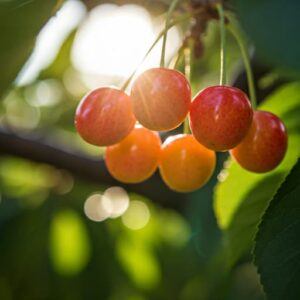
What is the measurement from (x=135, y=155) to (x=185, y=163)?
147mm

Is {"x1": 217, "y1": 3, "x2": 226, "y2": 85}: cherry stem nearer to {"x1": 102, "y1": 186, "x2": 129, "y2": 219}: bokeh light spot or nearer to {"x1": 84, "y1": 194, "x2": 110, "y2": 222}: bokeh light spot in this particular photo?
{"x1": 102, "y1": 186, "x2": 129, "y2": 219}: bokeh light spot

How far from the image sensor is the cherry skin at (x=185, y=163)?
1.82 metres

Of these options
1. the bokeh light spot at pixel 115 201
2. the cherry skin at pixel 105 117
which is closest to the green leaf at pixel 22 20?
the cherry skin at pixel 105 117

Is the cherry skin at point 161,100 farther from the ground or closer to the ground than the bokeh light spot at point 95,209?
farther from the ground

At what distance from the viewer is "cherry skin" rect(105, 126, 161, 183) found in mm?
1819

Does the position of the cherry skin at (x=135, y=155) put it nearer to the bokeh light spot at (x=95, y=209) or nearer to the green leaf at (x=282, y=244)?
the green leaf at (x=282, y=244)

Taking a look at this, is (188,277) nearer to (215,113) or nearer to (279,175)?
(279,175)

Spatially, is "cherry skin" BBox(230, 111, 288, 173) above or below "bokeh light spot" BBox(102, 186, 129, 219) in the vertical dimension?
above

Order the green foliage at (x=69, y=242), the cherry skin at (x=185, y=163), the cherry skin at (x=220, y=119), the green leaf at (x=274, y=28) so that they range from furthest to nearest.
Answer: the green foliage at (x=69, y=242)
the cherry skin at (x=185, y=163)
the cherry skin at (x=220, y=119)
the green leaf at (x=274, y=28)

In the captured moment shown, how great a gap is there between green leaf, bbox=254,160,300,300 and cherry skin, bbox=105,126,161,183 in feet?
1.46

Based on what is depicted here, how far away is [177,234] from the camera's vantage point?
4477 mm

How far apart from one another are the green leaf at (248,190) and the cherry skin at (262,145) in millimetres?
388

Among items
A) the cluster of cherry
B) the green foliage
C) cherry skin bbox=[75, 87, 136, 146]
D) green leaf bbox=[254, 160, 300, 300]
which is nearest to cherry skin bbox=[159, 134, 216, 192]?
the cluster of cherry

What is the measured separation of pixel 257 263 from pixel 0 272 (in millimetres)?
2850
